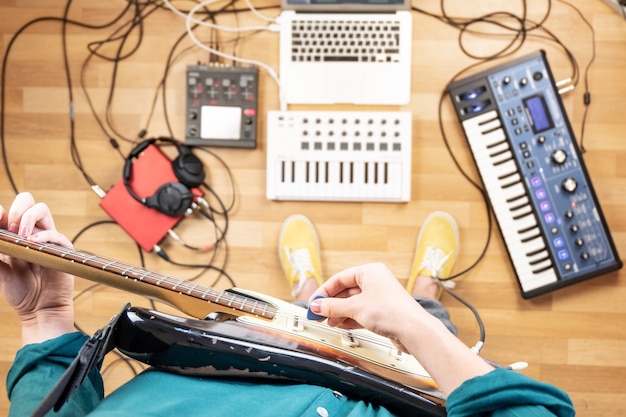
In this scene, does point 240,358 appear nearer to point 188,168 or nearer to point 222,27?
point 188,168

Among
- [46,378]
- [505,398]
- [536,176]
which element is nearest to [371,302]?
[505,398]

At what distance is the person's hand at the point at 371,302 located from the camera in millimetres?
986

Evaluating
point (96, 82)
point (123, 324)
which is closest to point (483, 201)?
point (123, 324)

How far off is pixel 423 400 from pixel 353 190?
2.70 feet

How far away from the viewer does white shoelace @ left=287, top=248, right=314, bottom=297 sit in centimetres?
181

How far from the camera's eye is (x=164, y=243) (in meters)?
1.88

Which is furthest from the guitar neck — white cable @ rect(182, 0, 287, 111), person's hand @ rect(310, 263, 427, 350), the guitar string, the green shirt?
white cable @ rect(182, 0, 287, 111)

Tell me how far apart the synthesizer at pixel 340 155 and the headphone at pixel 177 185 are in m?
0.24

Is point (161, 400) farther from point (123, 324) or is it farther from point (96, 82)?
point (96, 82)

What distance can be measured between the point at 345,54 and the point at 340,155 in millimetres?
323

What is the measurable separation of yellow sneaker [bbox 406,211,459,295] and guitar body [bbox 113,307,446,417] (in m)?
0.71

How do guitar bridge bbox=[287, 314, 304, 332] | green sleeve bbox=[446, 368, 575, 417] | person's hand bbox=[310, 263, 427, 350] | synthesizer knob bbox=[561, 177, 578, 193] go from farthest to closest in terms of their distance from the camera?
synthesizer knob bbox=[561, 177, 578, 193] → guitar bridge bbox=[287, 314, 304, 332] → person's hand bbox=[310, 263, 427, 350] → green sleeve bbox=[446, 368, 575, 417]

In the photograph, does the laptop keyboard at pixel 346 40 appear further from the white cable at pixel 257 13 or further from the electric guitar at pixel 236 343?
the electric guitar at pixel 236 343

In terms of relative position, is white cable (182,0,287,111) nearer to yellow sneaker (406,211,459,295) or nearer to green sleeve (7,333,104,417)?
yellow sneaker (406,211,459,295)
